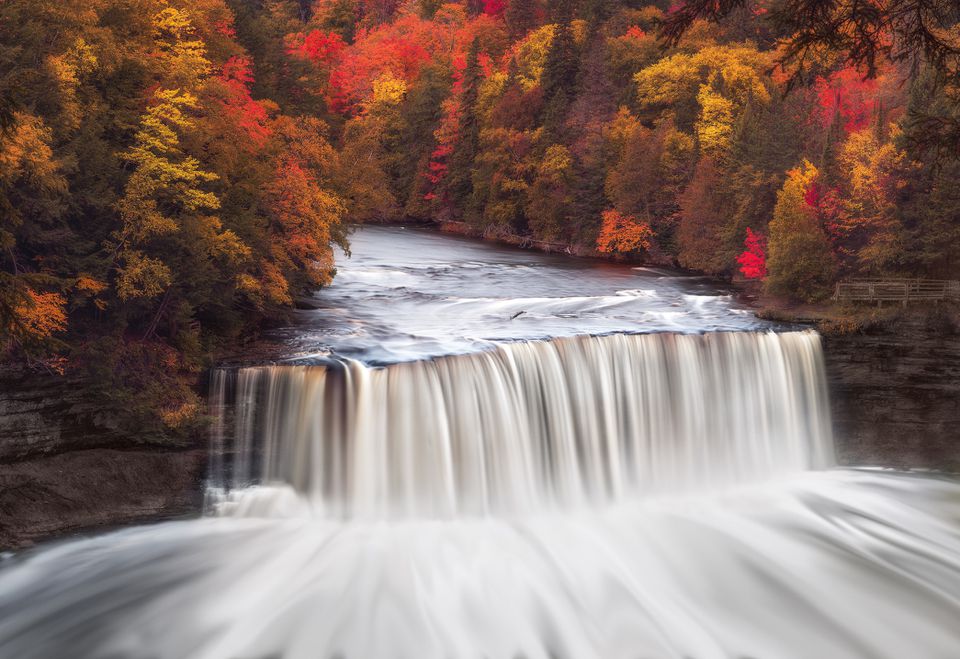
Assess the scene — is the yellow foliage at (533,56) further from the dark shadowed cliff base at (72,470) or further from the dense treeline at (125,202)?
the dark shadowed cliff base at (72,470)

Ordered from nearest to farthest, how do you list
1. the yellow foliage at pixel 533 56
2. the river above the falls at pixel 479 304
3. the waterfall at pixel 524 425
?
1. the waterfall at pixel 524 425
2. the river above the falls at pixel 479 304
3. the yellow foliage at pixel 533 56

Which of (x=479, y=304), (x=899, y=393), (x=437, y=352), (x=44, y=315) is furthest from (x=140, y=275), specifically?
(x=899, y=393)

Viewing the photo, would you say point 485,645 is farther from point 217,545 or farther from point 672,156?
point 672,156

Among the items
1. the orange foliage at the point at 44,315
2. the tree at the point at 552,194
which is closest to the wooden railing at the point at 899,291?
the orange foliage at the point at 44,315

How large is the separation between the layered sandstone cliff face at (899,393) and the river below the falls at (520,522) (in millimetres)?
700

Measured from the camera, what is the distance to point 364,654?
13836 mm

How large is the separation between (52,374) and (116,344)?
60.1 inches

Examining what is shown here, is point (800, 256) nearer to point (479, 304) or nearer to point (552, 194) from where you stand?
point (479, 304)

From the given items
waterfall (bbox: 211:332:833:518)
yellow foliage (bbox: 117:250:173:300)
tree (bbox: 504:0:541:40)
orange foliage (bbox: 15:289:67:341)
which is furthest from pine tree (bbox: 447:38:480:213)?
orange foliage (bbox: 15:289:67:341)

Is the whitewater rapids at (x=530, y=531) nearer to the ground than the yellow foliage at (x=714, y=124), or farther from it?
nearer to the ground

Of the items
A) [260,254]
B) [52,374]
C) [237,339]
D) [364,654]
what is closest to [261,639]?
[364,654]

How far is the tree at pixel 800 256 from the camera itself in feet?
91.0

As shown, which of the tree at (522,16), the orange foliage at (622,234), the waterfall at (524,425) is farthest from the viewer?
the tree at (522,16)

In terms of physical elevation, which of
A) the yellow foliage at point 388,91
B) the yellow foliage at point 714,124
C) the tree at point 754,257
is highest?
the yellow foliage at point 388,91
